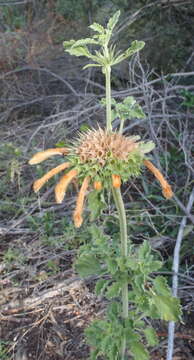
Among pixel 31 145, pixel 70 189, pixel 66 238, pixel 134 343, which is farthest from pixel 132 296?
pixel 31 145

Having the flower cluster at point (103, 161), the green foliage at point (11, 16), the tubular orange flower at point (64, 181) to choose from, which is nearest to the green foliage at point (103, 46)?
the flower cluster at point (103, 161)

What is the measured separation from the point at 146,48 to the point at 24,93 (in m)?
1.36

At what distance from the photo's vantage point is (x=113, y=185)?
3.81 feet

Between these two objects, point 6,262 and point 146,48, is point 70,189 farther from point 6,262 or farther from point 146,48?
point 146,48

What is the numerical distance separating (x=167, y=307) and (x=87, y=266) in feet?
0.94

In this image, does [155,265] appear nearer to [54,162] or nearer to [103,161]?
[103,161]

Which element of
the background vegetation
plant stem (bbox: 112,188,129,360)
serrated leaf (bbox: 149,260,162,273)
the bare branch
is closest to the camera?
plant stem (bbox: 112,188,129,360)

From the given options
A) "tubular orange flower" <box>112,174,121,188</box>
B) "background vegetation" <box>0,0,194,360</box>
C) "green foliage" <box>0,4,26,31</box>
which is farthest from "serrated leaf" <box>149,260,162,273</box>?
"green foliage" <box>0,4,26,31</box>

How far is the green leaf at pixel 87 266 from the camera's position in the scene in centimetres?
143

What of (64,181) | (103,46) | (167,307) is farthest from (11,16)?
(167,307)

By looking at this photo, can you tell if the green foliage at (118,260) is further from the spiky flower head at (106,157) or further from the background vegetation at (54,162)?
the background vegetation at (54,162)

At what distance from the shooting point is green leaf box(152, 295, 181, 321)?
4.47 ft

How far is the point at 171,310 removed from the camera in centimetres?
137

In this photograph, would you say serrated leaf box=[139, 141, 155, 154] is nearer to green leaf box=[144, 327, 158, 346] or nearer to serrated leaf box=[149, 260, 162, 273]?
serrated leaf box=[149, 260, 162, 273]
